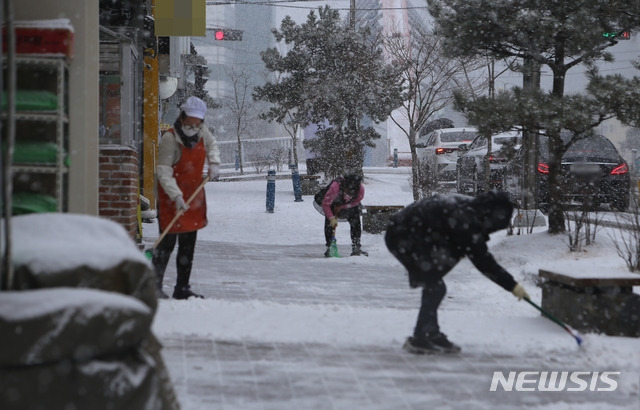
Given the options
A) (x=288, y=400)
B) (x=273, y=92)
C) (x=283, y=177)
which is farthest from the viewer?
(x=283, y=177)

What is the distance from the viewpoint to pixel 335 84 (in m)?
26.8

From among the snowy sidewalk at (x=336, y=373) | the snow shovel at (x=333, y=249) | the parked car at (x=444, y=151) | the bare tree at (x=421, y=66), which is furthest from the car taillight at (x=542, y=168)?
the snowy sidewalk at (x=336, y=373)

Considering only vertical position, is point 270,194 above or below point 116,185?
below

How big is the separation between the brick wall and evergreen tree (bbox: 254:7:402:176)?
56.3 ft

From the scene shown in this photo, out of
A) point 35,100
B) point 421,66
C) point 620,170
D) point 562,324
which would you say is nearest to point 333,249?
point 562,324

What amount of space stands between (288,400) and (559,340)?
233 centimetres

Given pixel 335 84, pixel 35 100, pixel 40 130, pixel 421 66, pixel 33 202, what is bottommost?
pixel 33 202

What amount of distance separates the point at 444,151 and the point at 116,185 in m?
14.3

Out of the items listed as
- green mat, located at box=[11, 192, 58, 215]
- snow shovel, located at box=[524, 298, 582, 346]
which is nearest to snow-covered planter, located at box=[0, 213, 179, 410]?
green mat, located at box=[11, 192, 58, 215]

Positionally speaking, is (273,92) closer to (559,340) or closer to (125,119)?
(125,119)

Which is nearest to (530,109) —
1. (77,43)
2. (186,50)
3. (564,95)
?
(564,95)

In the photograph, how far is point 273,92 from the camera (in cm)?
2817

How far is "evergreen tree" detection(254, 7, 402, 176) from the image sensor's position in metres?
27.0

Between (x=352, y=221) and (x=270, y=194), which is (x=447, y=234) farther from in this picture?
(x=270, y=194)
